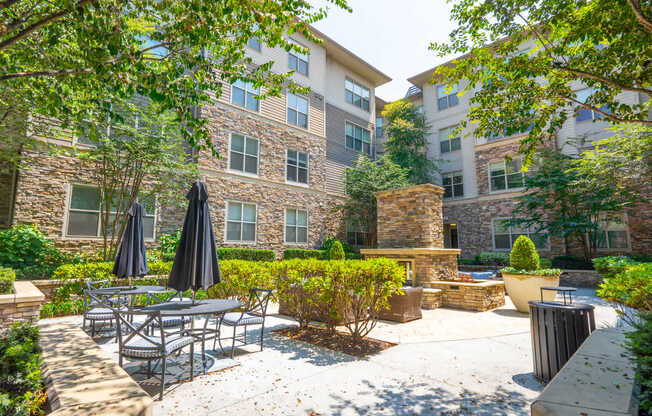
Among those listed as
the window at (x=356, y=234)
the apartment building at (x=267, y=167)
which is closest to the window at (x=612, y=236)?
the window at (x=356, y=234)

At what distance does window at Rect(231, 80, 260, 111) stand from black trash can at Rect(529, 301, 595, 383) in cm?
1348

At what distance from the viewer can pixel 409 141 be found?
20.2 metres

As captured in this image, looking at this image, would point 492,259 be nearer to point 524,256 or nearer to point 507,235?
point 507,235

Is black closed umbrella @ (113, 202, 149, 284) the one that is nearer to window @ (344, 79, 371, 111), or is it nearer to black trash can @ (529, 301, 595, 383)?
black trash can @ (529, 301, 595, 383)

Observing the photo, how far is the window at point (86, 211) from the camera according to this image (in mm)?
10016

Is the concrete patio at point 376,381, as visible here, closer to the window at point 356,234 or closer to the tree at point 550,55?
the tree at point 550,55

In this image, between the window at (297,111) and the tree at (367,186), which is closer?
the window at (297,111)

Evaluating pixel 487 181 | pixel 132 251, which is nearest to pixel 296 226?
pixel 132 251

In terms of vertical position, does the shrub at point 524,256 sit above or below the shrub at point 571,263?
above

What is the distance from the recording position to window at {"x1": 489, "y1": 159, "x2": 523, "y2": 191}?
56.6 feet

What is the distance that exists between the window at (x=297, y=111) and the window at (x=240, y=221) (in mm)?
5388

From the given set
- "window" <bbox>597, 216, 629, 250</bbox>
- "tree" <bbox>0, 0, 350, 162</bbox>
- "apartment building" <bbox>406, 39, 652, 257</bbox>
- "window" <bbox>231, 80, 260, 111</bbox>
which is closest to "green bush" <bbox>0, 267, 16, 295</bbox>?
"tree" <bbox>0, 0, 350, 162</bbox>

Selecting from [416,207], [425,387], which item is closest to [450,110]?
[416,207]

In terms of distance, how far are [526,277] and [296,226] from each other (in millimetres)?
10294
